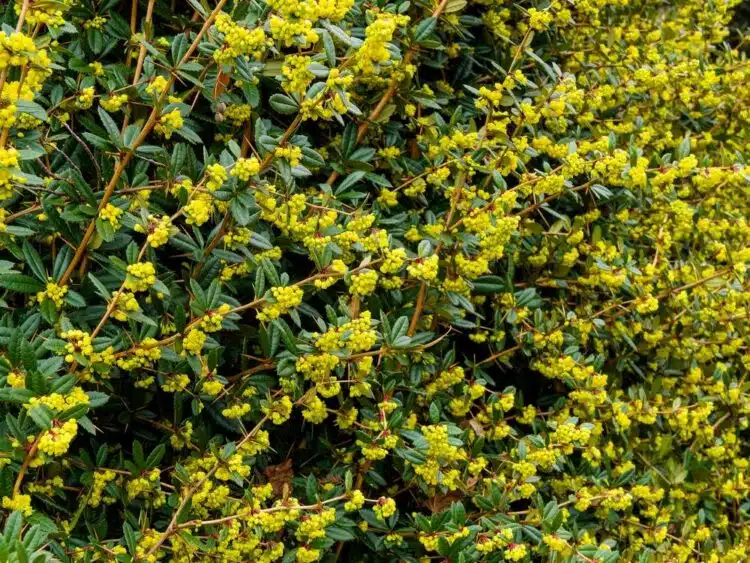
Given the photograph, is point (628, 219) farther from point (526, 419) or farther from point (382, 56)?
point (382, 56)

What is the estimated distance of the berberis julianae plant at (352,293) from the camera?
1.90 metres

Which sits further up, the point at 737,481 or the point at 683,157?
the point at 683,157

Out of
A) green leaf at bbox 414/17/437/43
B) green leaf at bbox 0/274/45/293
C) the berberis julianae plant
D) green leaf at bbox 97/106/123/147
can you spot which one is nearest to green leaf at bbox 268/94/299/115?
the berberis julianae plant

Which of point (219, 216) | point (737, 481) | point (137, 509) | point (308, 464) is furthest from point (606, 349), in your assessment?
point (137, 509)

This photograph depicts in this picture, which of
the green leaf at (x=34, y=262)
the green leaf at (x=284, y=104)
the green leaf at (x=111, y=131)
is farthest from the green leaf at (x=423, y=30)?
the green leaf at (x=34, y=262)

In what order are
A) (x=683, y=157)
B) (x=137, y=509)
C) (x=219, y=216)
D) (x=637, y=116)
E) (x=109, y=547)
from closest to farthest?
(x=109, y=547) < (x=137, y=509) < (x=219, y=216) < (x=683, y=157) < (x=637, y=116)

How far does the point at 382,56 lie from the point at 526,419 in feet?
4.61

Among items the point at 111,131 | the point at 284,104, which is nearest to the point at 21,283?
the point at 111,131

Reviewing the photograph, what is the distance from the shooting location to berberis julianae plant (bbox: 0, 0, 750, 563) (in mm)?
1903

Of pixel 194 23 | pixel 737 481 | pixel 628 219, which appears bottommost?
pixel 737 481

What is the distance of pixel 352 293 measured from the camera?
7.06 ft

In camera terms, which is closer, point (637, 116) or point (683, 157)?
point (683, 157)

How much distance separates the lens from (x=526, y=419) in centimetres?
279

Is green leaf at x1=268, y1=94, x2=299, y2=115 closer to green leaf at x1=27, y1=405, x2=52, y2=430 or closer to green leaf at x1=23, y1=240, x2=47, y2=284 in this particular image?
green leaf at x1=23, y1=240, x2=47, y2=284
